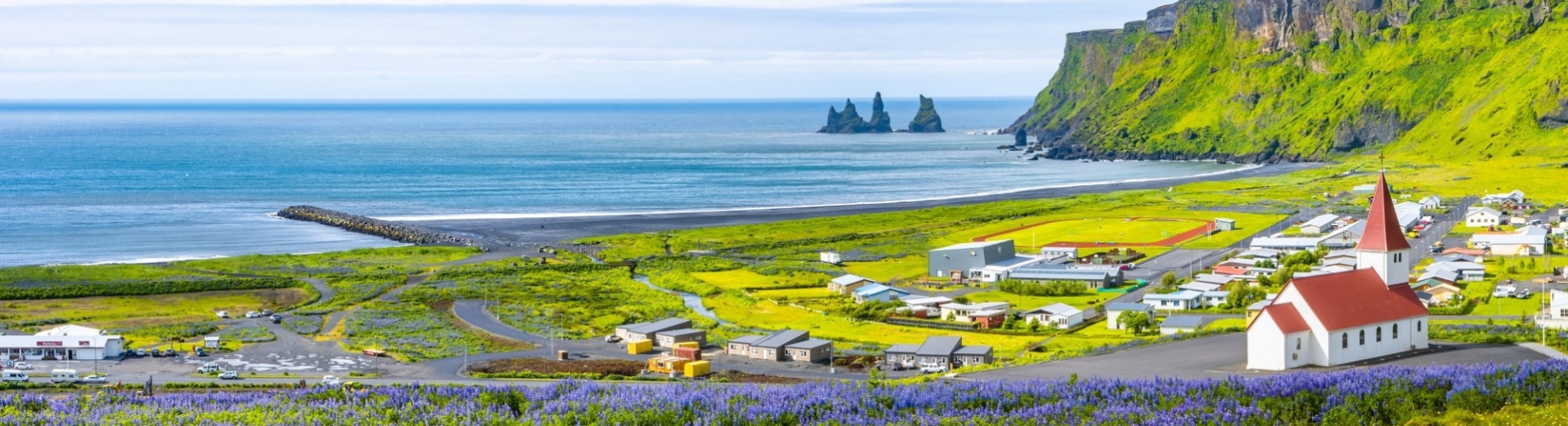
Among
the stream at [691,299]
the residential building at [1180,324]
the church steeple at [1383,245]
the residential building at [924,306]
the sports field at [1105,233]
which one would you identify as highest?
the church steeple at [1383,245]

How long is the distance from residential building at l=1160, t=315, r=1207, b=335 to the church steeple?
6.95m

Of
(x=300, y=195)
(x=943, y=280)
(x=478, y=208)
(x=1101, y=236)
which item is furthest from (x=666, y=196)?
(x=943, y=280)

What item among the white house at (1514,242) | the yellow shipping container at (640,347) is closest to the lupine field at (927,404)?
the yellow shipping container at (640,347)

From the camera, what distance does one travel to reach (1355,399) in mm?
37000

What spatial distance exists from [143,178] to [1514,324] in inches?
5510

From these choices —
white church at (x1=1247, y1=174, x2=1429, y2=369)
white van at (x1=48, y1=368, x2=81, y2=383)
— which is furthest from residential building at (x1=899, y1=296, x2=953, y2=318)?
white van at (x1=48, y1=368, x2=81, y2=383)

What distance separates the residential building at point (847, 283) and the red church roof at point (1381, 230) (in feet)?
85.6

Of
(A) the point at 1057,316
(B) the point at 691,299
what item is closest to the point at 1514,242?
(A) the point at 1057,316

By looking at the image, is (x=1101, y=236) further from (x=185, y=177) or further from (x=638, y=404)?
(x=185, y=177)

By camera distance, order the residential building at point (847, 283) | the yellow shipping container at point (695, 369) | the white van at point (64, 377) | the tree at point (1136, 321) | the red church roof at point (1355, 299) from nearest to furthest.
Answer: the red church roof at point (1355, 299), the white van at point (64, 377), the yellow shipping container at point (695, 369), the tree at point (1136, 321), the residential building at point (847, 283)

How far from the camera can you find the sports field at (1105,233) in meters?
94.3

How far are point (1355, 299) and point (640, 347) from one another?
952 inches

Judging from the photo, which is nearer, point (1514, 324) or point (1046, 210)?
point (1514, 324)

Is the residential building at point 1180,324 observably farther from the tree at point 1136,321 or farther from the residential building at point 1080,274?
the residential building at point 1080,274
